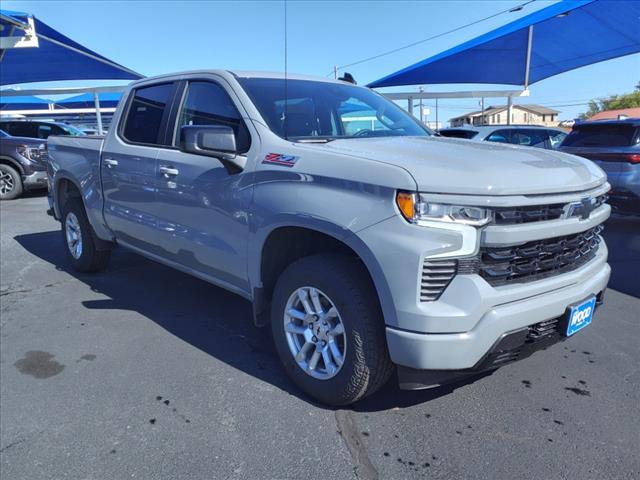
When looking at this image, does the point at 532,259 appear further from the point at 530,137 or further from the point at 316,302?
the point at 530,137

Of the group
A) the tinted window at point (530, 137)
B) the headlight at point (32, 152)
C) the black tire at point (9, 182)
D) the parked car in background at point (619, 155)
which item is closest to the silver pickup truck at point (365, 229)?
the parked car in background at point (619, 155)

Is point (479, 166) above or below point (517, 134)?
below

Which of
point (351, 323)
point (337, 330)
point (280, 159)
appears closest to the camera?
point (351, 323)

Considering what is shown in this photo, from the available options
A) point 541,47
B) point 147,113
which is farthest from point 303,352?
point 541,47

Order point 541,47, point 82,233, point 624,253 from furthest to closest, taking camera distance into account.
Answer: point 541,47 < point 624,253 < point 82,233

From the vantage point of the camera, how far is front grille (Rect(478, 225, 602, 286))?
2.34 meters

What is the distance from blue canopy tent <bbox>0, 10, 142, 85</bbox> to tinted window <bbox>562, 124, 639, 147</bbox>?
37.8ft

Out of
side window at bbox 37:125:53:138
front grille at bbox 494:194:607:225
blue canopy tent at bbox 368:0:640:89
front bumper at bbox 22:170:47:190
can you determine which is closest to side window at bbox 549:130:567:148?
blue canopy tent at bbox 368:0:640:89

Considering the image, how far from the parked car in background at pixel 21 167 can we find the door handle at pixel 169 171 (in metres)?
9.01

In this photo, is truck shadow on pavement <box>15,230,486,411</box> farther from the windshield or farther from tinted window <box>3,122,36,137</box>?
tinted window <box>3,122,36,137</box>

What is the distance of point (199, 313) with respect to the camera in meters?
4.42

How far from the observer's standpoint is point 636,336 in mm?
3822

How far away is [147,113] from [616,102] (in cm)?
7595

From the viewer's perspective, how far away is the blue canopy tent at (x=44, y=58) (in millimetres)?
11539
